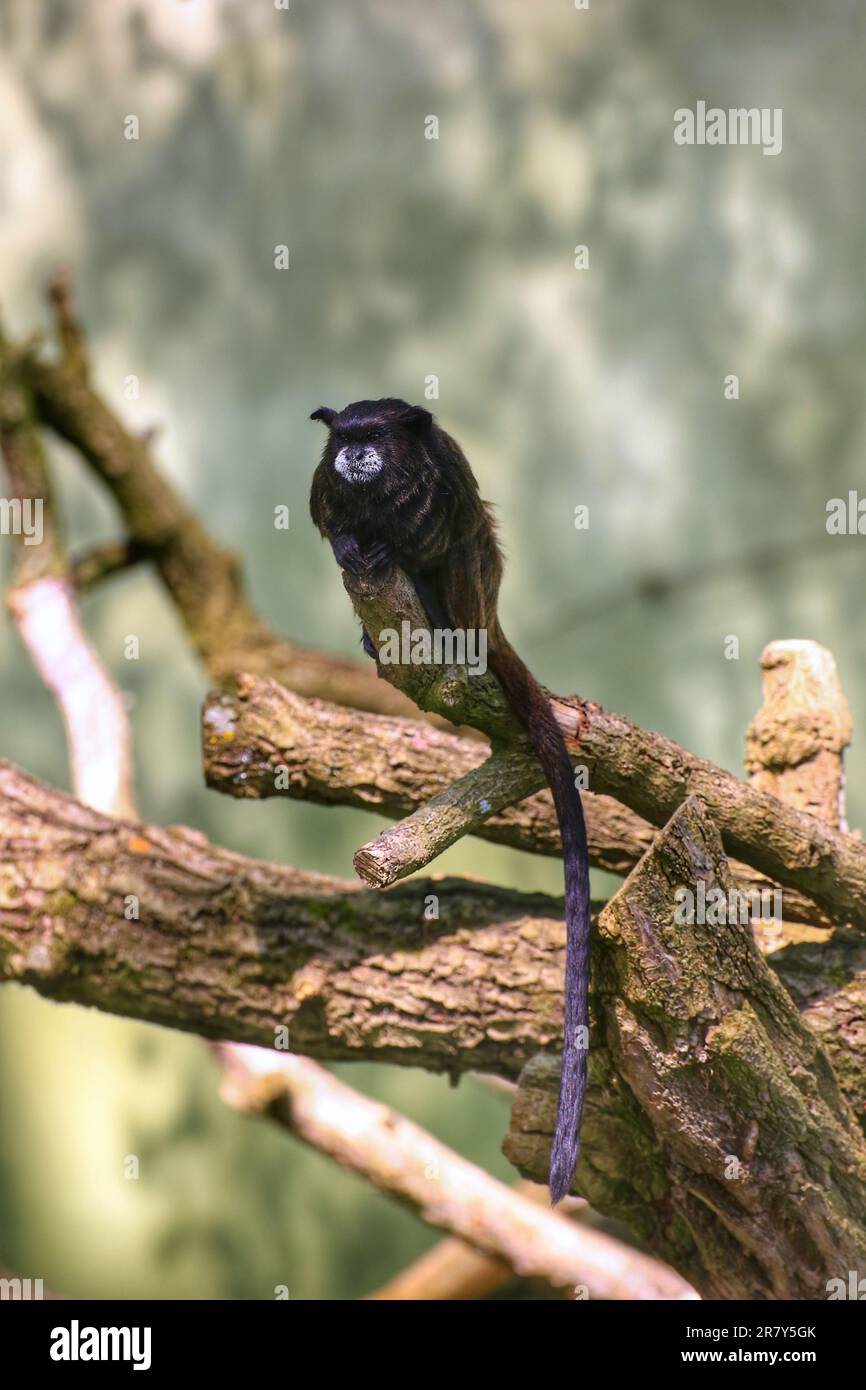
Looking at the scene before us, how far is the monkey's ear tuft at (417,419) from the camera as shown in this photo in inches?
98.7

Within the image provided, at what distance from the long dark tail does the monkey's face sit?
433 mm

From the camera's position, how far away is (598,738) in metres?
2.50

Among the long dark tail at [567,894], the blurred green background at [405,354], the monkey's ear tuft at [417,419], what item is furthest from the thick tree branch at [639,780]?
the blurred green background at [405,354]

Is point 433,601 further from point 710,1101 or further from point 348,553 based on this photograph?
point 710,1101

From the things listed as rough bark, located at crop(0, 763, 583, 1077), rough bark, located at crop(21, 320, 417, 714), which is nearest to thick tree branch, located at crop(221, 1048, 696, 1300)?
rough bark, located at crop(0, 763, 583, 1077)

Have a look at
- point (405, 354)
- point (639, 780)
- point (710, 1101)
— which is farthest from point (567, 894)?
point (405, 354)

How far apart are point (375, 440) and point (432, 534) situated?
23 cm

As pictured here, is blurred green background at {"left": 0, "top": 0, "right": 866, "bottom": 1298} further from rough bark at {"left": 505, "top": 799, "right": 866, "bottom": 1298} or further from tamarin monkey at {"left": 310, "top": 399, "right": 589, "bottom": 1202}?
rough bark at {"left": 505, "top": 799, "right": 866, "bottom": 1298}

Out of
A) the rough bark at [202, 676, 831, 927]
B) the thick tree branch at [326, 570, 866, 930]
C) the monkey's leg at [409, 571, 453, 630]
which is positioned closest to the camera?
the thick tree branch at [326, 570, 866, 930]

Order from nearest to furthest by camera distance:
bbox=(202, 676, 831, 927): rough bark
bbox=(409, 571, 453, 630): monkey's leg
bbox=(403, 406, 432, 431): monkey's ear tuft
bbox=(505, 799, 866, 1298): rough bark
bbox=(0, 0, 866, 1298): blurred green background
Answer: bbox=(505, 799, 866, 1298): rough bark, bbox=(403, 406, 432, 431): monkey's ear tuft, bbox=(409, 571, 453, 630): monkey's leg, bbox=(202, 676, 831, 927): rough bark, bbox=(0, 0, 866, 1298): blurred green background

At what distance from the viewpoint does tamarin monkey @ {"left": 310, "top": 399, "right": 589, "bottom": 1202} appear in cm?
240

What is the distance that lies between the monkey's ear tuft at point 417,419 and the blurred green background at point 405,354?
3602 mm

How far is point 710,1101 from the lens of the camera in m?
2.21
